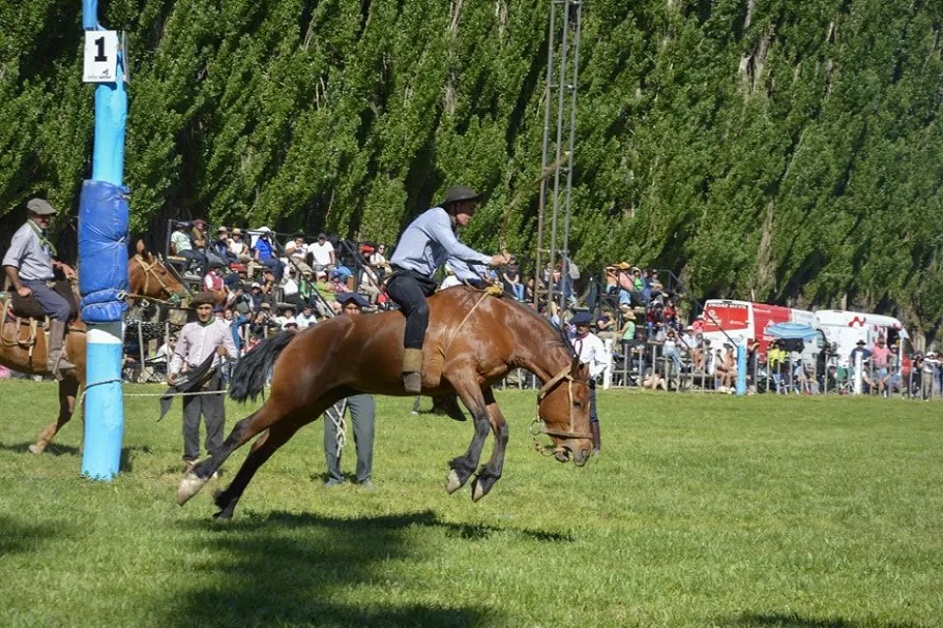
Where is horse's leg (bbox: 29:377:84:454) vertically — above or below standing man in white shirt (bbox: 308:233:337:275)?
below

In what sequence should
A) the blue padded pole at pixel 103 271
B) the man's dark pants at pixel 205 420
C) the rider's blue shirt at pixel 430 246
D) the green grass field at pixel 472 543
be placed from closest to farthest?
the green grass field at pixel 472 543 < the rider's blue shirt at pixel 430 246 < the blue padded pole at pixel 103 271 < the man's dark pants at pixel 205 420

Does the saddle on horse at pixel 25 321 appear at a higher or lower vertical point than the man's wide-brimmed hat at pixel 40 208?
lower

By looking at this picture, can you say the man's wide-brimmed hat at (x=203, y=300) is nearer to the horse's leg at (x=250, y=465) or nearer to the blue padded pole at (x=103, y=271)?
the blue padded pole at (x=103, y=271)

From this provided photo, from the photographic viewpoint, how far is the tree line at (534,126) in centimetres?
3206

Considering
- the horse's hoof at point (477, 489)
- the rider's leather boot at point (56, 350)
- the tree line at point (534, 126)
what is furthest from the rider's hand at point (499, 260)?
the tree line at point (534, 126)

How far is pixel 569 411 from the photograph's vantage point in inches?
469

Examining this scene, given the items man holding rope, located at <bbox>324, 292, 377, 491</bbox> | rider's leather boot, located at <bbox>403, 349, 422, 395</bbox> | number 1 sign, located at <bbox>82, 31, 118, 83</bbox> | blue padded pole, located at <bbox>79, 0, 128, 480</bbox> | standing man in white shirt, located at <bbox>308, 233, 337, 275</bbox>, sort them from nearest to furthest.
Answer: rider's leather boot, located at <bbox>403, 349, 422, 395</bbox>, number 1 sign, located at <bbox>82, 31, 118, 83</bbox>, blue padded pole, located at <bbox>79, 0, 128, 480</bbox>, man holding rope, located at <bbox>324, 292, 377, 491</bbox>, standing man in white shirt, located at <bbox>308, 233, 337, 275</bbox>

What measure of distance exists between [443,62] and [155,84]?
32.5ft

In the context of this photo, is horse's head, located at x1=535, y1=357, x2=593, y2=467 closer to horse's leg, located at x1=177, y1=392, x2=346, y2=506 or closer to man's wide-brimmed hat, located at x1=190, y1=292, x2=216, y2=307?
horse's leg, located at x1=177, y1=392, x2=346, y2=506

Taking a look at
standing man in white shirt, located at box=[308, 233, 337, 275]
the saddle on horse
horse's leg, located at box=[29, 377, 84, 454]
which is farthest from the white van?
the saddle on horse

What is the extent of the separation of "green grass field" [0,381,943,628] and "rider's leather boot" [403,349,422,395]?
1.13 metres

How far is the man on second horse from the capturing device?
15.8 metres

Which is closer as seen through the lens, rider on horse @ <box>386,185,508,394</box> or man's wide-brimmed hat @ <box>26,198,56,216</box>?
rider on horse @ <box>386,185,508,394</box>

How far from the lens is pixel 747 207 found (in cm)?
5300
